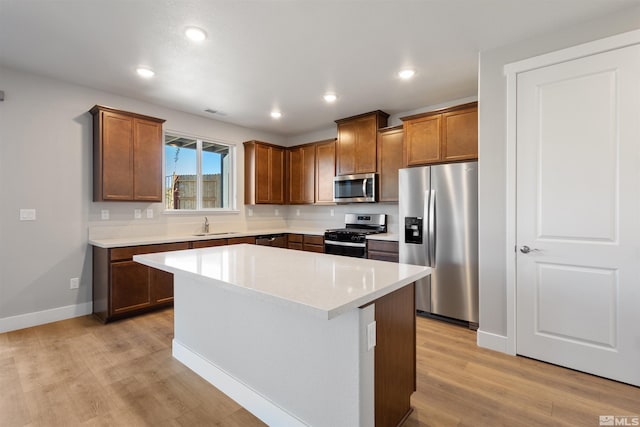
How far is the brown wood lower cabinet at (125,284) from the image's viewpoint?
10.5ft

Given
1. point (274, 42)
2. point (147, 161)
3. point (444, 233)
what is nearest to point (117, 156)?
point (147, 161)

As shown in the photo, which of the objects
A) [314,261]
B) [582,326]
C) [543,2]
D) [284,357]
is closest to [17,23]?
[314,261]

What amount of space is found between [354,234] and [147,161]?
9.04 ft

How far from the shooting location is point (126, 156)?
3.53m

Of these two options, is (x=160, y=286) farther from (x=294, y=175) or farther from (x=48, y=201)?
(x=294, y=175)

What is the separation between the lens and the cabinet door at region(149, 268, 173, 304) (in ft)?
11.6

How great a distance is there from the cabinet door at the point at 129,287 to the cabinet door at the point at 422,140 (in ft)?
11.0

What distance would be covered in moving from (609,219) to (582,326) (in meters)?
0.81

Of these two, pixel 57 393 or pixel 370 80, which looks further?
pixel 370 80

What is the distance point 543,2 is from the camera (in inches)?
80.0

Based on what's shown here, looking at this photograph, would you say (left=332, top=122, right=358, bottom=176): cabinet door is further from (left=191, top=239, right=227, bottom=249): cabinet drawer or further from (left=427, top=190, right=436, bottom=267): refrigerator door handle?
(left=191, top=239, right=227, bottom=249): cabinet drawer

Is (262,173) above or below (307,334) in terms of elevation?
above

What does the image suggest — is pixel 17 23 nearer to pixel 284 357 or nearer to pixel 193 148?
pixel 193 148

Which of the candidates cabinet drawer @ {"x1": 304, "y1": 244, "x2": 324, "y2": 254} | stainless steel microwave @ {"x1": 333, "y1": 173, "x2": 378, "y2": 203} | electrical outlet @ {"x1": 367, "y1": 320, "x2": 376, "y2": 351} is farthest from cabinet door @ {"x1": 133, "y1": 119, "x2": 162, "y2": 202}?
electrical outlet @ {"x1": 367, "y1": 320, "x2": 376, "y2": 351}
